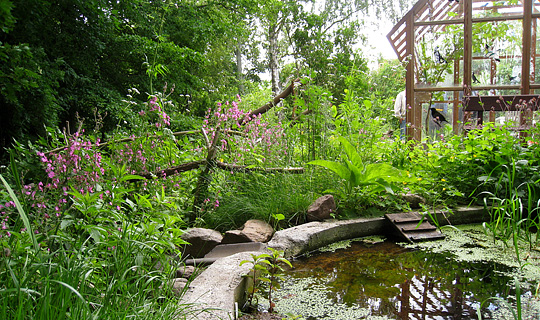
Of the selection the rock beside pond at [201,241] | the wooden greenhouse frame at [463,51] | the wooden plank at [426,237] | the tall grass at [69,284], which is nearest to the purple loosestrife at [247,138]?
the rock beside pond at [201,241]

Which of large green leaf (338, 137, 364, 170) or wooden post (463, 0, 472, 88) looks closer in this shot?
large green leaf (338, 137, 364, 170)

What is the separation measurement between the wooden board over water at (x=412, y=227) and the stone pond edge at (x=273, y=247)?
3.7 inches

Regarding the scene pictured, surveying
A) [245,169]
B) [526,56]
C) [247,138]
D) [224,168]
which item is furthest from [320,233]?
[526,56]

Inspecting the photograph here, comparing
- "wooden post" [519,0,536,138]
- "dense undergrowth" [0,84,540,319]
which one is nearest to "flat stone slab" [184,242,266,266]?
"dense undergrowth" [0,84,540,319]

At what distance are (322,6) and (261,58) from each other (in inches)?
231

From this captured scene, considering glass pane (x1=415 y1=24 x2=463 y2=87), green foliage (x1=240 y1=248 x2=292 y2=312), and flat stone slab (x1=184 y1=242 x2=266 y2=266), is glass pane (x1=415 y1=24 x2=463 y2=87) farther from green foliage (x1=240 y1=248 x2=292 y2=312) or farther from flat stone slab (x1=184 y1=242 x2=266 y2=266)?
green foliage (x1=240 y1=248 x2=292 y2=312)

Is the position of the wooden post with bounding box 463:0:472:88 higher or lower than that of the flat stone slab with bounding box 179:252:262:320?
higher

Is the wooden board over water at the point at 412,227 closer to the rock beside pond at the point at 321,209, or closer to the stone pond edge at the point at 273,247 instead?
the stone pond edge at the point at 273,247

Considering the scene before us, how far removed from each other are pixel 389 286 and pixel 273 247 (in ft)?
2.56

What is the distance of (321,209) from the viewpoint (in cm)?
310

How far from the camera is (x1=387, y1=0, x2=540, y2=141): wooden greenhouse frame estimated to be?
7.31m

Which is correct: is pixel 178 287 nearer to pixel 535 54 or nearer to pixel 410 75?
pixel 410 75

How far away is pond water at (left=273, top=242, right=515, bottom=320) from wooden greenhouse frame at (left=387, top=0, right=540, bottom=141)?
17.2ft

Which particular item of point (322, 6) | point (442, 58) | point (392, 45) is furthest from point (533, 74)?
point (322, 6)
